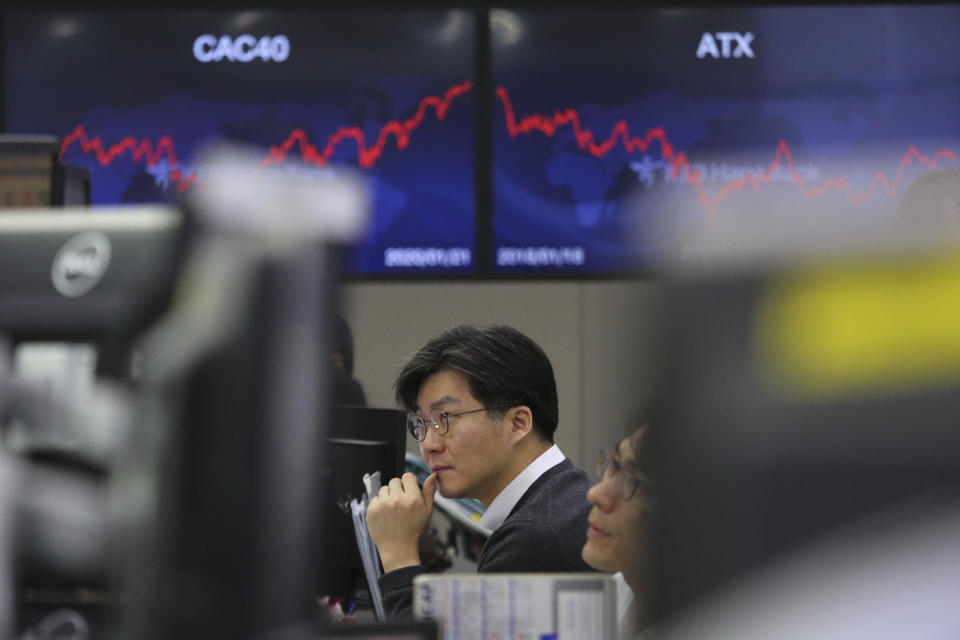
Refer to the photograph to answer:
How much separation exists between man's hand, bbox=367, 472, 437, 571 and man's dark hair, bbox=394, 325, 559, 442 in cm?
30

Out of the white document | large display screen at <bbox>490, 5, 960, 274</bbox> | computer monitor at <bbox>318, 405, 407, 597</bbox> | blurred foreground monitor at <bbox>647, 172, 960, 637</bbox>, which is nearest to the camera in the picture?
blurred foreground monitor at <bbox>647, 172, 960, 637</bbox>

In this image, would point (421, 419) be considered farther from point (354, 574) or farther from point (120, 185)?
point (120, 185)

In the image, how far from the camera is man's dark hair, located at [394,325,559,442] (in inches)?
68.0

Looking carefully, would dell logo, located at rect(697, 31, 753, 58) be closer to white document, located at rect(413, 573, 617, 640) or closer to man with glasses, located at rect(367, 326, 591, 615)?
man with glasses, located at rect(367, 326, 591, 615)

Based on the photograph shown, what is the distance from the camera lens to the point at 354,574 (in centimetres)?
154

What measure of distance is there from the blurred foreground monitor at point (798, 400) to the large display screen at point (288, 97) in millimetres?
2491

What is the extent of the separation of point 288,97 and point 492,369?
149cm

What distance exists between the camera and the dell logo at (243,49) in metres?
2.99

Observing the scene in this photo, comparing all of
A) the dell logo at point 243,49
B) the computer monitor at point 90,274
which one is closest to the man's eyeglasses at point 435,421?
the computer monitor at point 90,274

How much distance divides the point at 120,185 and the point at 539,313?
111cm

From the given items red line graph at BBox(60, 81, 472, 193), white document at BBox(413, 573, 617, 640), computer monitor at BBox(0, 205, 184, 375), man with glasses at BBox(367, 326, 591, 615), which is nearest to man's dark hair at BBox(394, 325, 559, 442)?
man with glasses at BBox(367, 326, 591, 615)

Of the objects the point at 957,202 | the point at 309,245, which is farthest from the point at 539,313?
the point at 309,245

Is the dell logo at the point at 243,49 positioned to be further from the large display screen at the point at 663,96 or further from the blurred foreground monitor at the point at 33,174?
the blurred foreground monitor at the point at 33,174

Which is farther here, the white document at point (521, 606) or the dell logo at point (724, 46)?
the dell logo at point (724, 46)
